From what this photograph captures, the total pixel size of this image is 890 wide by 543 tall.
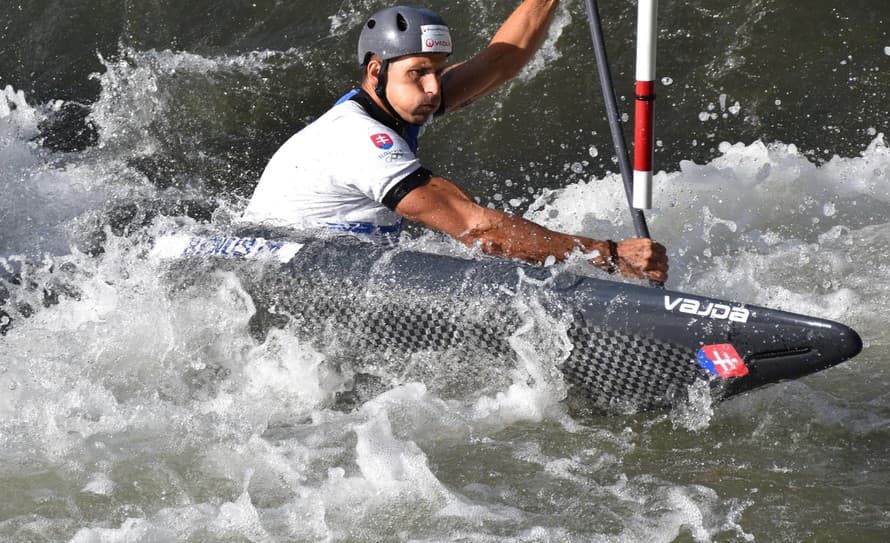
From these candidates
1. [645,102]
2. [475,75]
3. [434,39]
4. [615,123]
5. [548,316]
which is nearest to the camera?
[548,316]

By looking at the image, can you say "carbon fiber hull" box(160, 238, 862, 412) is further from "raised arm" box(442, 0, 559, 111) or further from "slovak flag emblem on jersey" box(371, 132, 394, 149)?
"raised arm" box(442, 0, 559, 111)

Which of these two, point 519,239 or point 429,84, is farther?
point 429,84

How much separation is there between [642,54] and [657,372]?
113 cm

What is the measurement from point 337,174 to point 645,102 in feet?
3.85

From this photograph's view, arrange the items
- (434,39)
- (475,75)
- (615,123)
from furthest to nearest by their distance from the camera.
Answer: (475,75), (615,123), (434,39)

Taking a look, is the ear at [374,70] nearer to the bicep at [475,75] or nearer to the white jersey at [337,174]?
the white jersey at [337,174]

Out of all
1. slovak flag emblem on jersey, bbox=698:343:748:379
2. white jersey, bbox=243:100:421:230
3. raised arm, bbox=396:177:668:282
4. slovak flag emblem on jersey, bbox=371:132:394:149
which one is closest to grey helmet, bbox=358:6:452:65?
white jersey, bbox=243:100:421:230

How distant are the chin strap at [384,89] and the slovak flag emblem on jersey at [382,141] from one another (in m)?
0.32

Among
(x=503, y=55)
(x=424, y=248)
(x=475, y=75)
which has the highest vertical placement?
(x=503, y=55)

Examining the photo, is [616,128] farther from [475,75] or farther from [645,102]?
[475,75]

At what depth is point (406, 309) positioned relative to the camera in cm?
412

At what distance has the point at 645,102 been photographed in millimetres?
4133

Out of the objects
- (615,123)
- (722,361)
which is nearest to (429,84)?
(615,123)

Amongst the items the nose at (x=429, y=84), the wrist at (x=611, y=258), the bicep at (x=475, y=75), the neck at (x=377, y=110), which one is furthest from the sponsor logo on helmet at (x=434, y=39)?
the wrist at (x=611, y=258)
